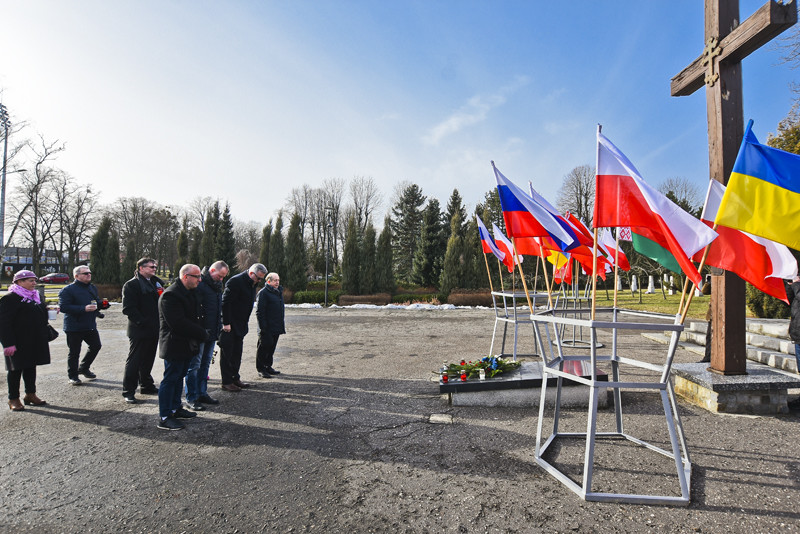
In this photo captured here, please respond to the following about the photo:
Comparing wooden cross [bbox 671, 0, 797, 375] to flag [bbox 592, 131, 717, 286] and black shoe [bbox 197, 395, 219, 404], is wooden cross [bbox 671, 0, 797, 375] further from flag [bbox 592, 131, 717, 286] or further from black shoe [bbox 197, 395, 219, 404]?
Answer: black shoe [bbox 197, 395, 219, 404]

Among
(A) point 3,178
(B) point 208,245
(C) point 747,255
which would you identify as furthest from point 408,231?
(C) point 747,255

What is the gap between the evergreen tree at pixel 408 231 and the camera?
3966cm

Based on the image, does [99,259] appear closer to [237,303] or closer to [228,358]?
[237,303]

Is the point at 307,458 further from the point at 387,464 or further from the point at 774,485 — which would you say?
the point at 774,485

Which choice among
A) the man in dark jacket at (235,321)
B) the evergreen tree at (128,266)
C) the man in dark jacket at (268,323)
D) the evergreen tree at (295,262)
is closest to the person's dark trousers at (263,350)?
the man in dark jacket at (268,323)

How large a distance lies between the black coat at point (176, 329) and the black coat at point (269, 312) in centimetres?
206

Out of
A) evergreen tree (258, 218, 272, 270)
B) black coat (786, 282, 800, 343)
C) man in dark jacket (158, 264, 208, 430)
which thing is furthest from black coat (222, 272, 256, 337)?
evergreen tree (258, 218, 272, 270)

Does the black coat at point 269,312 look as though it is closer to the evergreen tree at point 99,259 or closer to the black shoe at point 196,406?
the black shoe at point 196,406

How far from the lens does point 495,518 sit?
254 cm

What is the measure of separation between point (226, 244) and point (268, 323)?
33317 millimetres

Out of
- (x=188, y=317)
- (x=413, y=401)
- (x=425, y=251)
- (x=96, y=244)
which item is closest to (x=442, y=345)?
(x=413, y=401)

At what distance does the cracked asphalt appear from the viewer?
2.56m

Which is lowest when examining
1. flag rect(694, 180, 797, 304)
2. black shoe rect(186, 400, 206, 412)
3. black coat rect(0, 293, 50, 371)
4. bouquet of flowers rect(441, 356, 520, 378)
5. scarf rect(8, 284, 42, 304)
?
black shoe rect(186, 400, 206, 412)

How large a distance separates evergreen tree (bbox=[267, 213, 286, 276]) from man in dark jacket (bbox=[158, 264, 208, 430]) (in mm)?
24600
